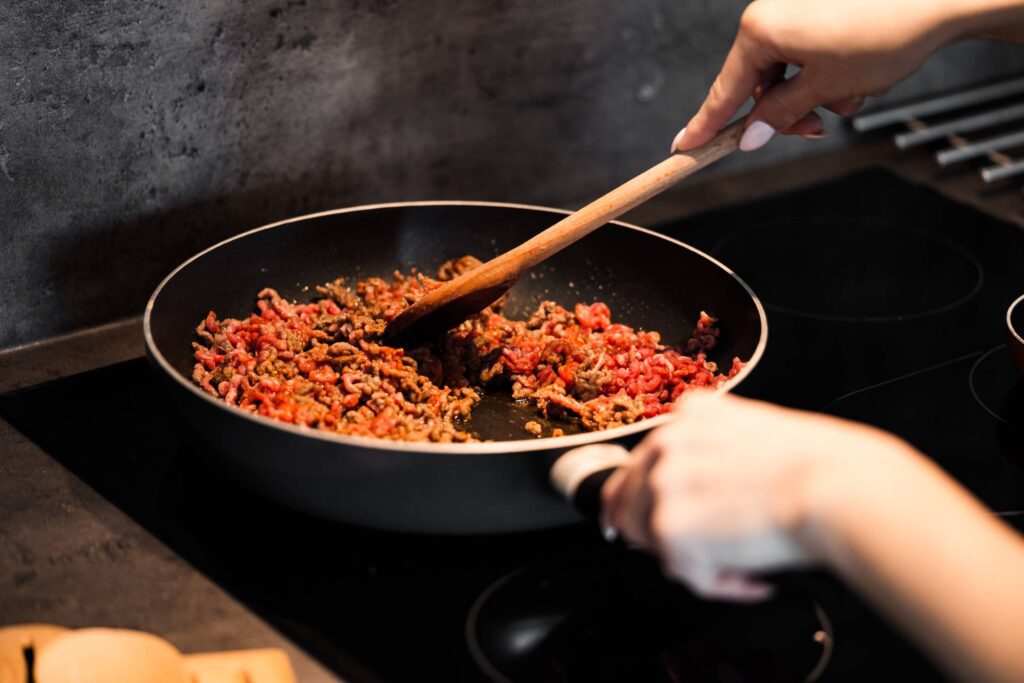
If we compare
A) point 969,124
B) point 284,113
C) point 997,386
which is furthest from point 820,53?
point 969,124

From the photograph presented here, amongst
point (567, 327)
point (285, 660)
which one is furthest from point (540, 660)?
point (567, 327)

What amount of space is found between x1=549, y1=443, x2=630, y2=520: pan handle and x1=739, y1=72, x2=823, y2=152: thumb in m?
0.44

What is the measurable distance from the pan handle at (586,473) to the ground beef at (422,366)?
24 centimetres

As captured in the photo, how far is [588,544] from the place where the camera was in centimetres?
Answer: 106

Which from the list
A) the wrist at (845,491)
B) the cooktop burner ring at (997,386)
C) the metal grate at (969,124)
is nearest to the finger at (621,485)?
the wrist at (845,491)

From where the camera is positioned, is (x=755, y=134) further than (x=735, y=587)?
Yes

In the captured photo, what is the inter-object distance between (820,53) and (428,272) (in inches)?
24.0

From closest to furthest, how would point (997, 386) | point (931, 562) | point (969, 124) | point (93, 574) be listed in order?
point (931, 562) → point (93, 574) → point (997, 386) → point (969, 124)

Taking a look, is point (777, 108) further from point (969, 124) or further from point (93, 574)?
point (969, 124)

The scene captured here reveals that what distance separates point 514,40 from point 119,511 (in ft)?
3.09

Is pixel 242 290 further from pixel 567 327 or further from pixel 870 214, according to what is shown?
pixel 870 214

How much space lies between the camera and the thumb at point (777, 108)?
1178 mm

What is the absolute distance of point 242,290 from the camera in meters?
1.38

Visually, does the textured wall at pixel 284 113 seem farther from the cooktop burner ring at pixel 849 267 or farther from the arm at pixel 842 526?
the arm at pixel 842 526
